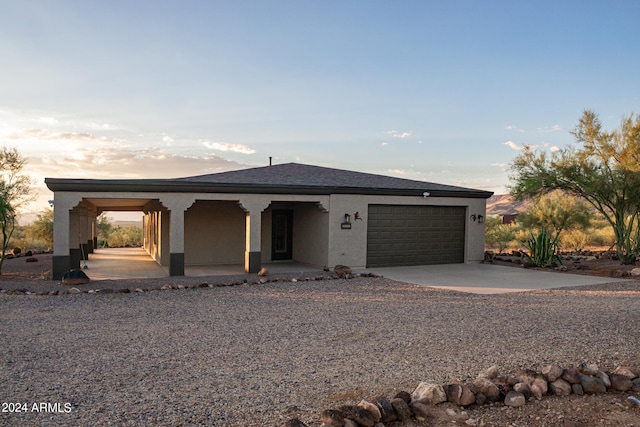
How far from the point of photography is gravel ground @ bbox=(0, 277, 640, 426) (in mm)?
4348

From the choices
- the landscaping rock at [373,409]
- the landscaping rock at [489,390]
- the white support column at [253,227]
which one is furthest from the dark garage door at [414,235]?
the landscaping rock at [373,409]

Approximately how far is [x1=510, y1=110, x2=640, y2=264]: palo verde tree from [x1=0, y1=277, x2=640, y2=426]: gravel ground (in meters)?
8.23

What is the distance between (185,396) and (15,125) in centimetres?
1506

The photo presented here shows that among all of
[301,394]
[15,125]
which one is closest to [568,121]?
[301,394]

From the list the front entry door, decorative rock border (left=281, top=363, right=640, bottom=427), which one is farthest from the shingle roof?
decorative rock border (left=281, top=363, right=640, bottom=427)

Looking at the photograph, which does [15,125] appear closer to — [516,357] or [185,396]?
[185,396]

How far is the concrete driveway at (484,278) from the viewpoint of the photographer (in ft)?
39.8

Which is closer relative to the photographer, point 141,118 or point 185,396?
point 185,396

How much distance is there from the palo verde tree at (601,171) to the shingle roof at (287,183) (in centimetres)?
255

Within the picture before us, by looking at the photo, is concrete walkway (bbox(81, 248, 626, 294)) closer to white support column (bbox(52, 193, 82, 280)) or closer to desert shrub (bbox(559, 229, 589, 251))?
white support column (bbox(52, 193, 82, 280))

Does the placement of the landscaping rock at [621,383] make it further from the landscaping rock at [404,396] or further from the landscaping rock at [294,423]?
the landscaping rock at [294,423]

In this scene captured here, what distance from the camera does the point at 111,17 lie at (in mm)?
13547

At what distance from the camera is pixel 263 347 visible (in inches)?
245

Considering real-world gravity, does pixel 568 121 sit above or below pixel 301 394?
above
